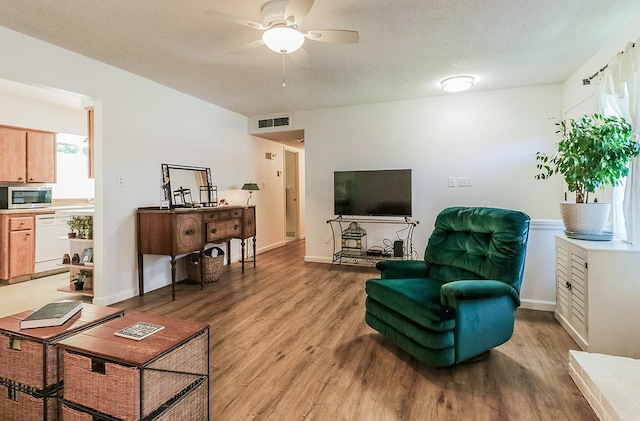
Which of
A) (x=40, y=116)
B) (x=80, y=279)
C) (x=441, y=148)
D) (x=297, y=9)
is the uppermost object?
(x=40, y=116)

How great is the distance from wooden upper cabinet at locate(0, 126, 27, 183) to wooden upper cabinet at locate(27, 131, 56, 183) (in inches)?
2.2

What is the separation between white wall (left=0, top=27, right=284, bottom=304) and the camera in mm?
2721

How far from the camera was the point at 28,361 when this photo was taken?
143cm

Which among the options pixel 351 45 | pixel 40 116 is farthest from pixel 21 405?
pixel 40 116

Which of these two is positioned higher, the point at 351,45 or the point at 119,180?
the point at 351,45

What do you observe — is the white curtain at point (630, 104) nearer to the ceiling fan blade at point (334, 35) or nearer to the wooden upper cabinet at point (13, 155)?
the ceiling fan blade at point (334, 35)

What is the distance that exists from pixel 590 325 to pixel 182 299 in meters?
3.57

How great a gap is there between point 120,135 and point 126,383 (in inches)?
116

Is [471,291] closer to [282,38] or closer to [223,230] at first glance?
[282,38]

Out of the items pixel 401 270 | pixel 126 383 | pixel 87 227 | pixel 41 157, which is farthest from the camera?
pixel 41 157

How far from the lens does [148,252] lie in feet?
11.5

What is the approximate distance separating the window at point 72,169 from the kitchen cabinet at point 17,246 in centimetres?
109

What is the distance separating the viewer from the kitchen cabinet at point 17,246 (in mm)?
3984

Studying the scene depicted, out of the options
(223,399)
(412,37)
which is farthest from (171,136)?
(223,399)
